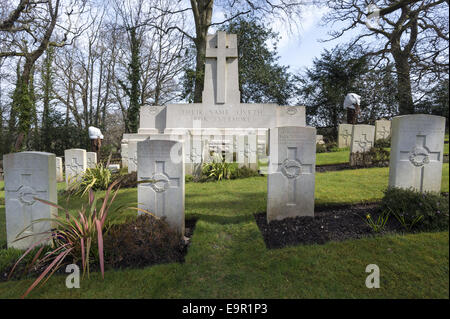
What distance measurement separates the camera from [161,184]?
10.2ft

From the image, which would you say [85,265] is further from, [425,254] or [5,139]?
[5,139]

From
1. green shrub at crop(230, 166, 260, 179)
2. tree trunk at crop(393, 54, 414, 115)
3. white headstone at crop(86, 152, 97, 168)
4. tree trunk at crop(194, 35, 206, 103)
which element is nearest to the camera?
green shrub at crop(230, 166, 260, 179)

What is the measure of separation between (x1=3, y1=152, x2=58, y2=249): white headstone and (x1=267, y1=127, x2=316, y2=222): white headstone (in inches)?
120

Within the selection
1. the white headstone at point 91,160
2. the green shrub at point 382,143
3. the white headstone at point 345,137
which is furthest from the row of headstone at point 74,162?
the white headstone at point 345,137

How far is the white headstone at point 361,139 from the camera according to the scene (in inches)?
292

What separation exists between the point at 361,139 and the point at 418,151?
4.49 m

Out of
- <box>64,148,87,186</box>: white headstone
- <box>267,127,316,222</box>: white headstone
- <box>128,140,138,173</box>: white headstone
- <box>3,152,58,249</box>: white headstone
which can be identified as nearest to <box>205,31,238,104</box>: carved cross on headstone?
<box>128,140,138,173</box>: white headstone

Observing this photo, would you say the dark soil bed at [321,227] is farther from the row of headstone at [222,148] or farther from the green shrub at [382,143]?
the green shrub at [382,143]

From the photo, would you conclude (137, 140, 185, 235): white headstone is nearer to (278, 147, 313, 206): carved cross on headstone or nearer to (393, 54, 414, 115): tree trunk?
(278, 147, 313, 206): carved cross on headstone

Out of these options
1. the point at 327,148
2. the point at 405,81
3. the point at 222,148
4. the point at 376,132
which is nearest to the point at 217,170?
the point at 222,148

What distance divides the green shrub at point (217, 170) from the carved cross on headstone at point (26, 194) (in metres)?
4.09

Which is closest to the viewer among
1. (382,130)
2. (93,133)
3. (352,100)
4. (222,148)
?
(222,148)

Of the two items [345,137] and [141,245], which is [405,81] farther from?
[141,245]

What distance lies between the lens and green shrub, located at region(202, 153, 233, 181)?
254 inches
